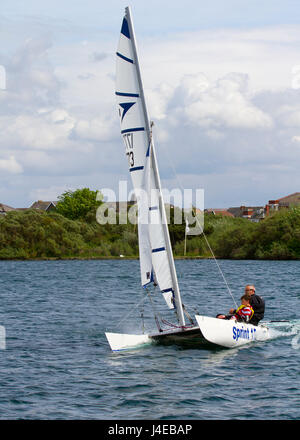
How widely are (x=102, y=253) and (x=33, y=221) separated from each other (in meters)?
9.29

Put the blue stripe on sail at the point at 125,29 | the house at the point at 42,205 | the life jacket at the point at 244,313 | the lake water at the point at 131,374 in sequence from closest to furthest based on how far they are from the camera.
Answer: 1. the lake water at the point at 131,374
2. the blue stripe on sail at the point at 125,29
3. the life jacket at the point at 244,313
4. the house at the point at 42,205

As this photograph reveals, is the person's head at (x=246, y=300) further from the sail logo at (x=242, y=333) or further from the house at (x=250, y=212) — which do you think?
the house at (x=250, y=212)

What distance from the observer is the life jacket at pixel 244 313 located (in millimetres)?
18109

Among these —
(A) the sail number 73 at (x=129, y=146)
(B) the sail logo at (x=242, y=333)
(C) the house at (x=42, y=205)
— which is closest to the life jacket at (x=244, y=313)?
(B) the sail logo at (x=242, y=333)

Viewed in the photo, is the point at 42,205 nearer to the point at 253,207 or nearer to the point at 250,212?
the point at 250,212

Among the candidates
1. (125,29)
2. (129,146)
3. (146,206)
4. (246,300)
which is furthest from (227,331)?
(125,29)

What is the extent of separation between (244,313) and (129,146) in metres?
5.38

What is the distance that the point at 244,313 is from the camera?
18.1 meters

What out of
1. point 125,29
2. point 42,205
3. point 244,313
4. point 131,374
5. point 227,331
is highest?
point 42,205

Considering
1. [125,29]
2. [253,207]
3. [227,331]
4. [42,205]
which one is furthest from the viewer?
[253,207]

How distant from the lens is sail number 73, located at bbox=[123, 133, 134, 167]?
57.5ft

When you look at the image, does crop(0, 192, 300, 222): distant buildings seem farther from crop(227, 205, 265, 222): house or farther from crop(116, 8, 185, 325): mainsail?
crop(116, 8, 185, 325): mainsail

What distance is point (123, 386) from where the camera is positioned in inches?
566
